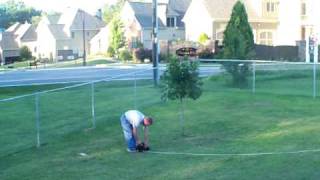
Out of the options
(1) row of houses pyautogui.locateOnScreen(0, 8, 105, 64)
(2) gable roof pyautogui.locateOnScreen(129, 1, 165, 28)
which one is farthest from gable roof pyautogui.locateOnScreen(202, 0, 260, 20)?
(1) row of houses pyautogui.locateOnScreen(0, 8, 105, 64)

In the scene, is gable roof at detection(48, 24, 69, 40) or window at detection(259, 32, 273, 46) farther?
gable roof at detection(48, 24, 69, 40)

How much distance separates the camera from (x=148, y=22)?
243ft

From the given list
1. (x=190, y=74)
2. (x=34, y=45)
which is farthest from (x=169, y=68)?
(x=34, y=45)

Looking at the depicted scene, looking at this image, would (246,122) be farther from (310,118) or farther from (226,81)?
(226,81)

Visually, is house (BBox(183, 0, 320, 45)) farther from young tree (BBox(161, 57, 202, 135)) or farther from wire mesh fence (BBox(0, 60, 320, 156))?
young tree (BBox(161, 57, 202, 135))

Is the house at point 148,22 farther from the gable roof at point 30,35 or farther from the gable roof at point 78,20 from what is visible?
the gable roof at point 30,35

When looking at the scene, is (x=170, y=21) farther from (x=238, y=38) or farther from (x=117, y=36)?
(x=238, y=38)

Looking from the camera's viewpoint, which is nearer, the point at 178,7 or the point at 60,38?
the point at 178,7

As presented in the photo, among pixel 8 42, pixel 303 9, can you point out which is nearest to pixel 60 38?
pixel 8 42

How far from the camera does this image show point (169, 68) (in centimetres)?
1586

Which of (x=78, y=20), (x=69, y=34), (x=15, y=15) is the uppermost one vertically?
(x=15, y=15)

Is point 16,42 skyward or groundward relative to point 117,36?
skyward

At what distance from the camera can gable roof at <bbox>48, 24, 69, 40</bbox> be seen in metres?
90.2

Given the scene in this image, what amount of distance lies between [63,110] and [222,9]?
45014 millimetres
